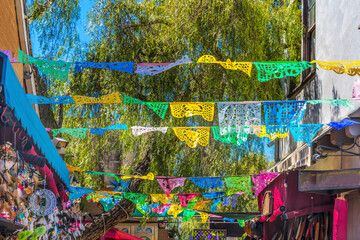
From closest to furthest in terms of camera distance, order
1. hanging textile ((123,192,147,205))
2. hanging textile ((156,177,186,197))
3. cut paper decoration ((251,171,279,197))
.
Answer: cut paper decoration ((251,171,279,197)), hanging textile ((156,177,186,197)), hanging textile ((123,192,147,205))

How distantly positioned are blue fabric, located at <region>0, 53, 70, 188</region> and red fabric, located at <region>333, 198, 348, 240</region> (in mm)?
4246

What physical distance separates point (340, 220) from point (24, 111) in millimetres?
5231

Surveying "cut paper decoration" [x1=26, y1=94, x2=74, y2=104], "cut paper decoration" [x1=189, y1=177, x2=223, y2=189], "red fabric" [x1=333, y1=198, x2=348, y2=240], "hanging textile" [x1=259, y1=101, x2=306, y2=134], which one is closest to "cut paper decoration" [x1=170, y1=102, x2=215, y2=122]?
"hanging textile" [x1=259, y1=101, x2=306, y2=134]

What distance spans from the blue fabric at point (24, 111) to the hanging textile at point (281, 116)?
3008 mm

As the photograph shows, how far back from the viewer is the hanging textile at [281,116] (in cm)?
714

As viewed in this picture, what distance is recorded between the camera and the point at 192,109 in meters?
7.33

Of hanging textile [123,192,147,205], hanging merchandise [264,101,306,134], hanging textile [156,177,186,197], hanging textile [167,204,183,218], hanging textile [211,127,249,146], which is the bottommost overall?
hanging textile [167,204,183,218]

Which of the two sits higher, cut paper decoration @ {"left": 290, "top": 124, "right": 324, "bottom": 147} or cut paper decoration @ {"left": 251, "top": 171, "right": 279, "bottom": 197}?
cut paper decoration @ {"left": 290, "top": 124, "right": 324, "bottom": 147}

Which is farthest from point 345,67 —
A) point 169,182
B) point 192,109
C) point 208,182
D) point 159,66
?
point 169,182

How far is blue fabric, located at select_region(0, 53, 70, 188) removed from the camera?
381 cm

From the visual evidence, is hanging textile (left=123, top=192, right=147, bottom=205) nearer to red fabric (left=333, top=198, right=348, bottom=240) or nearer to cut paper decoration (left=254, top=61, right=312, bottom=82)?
red fabric (left=333, top=198, right=348, bottom=240)

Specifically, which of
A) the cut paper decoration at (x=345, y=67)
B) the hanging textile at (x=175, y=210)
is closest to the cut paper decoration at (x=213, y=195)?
the hanging textile at (x=175, y=210)

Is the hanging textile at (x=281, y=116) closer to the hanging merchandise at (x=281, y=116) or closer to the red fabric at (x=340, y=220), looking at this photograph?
the hanging merchandise at (x=281, y=116)

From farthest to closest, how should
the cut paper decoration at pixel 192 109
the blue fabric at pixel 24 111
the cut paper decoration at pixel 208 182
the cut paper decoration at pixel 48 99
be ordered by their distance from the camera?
the cut paper decoration at pixel 208 182 < the cut paper decoration at pixel 192 109 < the cut paper decoration at pixel 48 99 < the blue fabric at pixel 24 111
